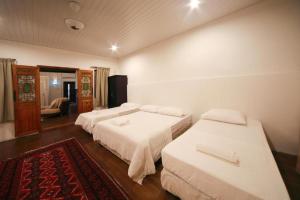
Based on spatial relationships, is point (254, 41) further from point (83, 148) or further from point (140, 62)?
point (83, 148)

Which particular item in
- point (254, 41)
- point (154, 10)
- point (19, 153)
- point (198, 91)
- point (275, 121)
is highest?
point (154, 10)

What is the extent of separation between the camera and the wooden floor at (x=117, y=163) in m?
1.42

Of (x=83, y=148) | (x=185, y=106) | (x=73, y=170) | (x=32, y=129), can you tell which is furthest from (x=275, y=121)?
(x=32, y=129)

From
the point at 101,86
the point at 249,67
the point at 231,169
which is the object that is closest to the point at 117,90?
the point at 101,86

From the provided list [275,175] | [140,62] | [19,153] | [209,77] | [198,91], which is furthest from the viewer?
[140,62]

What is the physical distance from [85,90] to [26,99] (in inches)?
64.1

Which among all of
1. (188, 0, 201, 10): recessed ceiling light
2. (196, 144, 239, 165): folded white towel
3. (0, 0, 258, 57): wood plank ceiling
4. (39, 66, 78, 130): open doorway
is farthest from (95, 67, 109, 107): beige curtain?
(196, 144, 239, 165): folded white towel

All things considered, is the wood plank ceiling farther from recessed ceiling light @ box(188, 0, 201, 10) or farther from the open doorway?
the open doorway

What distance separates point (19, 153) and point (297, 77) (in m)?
5.20

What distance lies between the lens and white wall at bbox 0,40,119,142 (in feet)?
10.2

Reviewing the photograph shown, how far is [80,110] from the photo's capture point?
4449mm

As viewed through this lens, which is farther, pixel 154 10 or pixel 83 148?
pixel 83 148

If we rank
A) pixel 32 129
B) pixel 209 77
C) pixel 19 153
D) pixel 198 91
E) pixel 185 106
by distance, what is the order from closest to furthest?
pixel 19 153
pixel 209 77
pixel 198 91
pixel 185 106
pixel 32 129

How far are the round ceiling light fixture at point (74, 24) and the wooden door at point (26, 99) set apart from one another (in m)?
1.94
